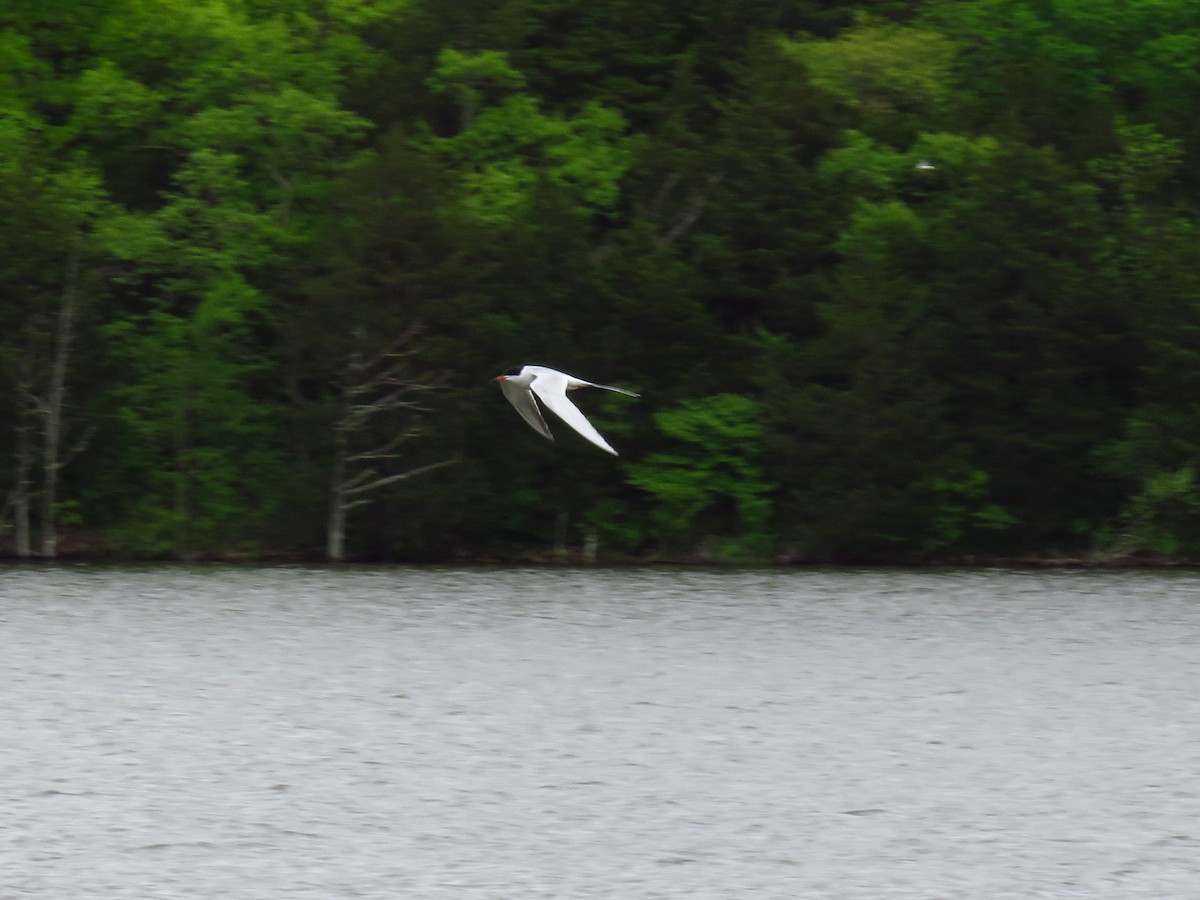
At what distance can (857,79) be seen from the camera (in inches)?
1661

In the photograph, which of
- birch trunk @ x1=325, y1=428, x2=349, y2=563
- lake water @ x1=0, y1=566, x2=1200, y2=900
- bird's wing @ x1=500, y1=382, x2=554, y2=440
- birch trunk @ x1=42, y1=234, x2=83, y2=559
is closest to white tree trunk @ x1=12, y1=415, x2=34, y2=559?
birch trunk @ x1=42, y1=234, x2=83, y2=559

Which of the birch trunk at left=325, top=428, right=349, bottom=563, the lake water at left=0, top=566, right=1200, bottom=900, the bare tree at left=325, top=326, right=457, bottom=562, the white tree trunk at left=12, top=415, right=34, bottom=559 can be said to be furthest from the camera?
the bare tree at left=325, top=326, right=457, bottom=562

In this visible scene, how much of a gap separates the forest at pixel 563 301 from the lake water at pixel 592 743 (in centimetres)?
556

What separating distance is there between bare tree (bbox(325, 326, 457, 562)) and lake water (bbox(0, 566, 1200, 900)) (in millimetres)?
4534

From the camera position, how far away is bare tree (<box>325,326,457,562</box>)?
118 feet

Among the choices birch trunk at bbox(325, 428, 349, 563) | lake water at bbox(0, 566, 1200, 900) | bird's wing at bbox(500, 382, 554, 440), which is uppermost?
bird's wing at bbox(500, 382, 554, 440)

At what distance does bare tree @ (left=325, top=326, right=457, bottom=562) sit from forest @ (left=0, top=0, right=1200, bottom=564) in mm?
80

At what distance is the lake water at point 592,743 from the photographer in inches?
555

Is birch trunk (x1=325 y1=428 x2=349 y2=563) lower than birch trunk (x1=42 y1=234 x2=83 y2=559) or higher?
lower

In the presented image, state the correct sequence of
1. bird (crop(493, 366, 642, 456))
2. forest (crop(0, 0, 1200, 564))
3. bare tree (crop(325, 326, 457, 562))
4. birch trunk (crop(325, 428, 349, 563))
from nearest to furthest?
bird (crop(493, 366, 642, 456)), birch trunk (crop(325, 428, 349, 563)), bare tree (crop(325, 326, 457, 562)), forest (crop(0, 0, 1200, 564))

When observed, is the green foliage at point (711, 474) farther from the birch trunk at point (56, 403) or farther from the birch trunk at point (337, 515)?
the birch trunk at point (56, 403)

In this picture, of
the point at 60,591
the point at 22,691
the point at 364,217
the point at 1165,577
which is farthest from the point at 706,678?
the point at 364,217

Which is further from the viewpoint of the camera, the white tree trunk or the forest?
the forest

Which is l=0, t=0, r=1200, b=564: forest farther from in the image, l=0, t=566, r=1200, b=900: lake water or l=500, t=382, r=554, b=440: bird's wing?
l=500, t=382, r=554, b=440: bird's wing
